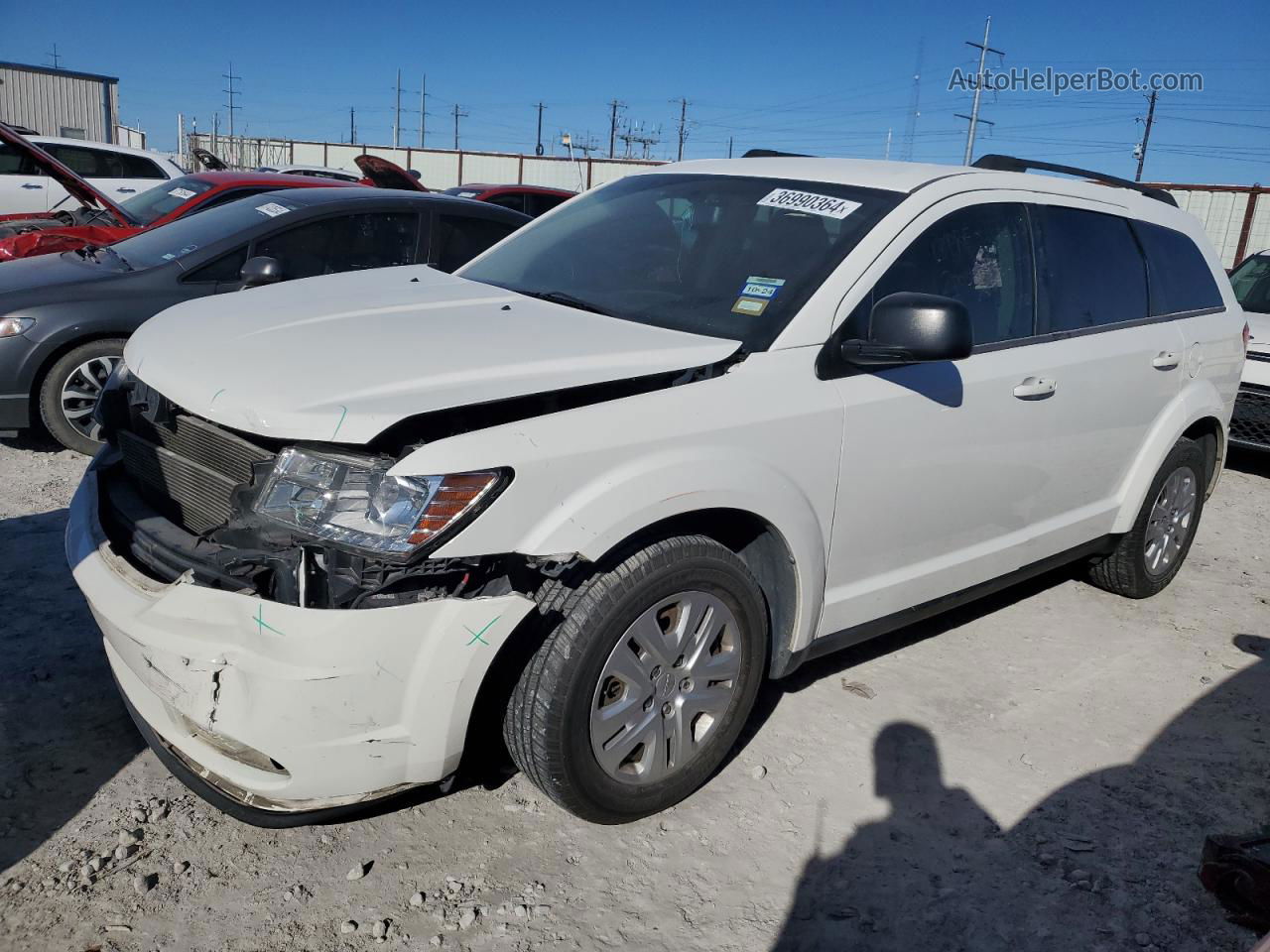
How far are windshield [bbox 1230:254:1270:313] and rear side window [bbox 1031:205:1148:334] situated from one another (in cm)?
490

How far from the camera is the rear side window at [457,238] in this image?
6582mm

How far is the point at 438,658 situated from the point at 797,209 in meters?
1.94

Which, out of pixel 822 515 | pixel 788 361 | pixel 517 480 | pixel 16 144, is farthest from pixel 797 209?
pixel 16 144

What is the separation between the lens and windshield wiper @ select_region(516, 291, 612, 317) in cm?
320

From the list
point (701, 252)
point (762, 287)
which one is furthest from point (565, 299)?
point (762, 287)

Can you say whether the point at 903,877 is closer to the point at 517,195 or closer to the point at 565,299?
the point at 565,299

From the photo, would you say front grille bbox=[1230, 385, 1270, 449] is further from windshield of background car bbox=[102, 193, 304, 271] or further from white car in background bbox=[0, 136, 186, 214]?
white car in background bbox=[0, 136, 186, 214]

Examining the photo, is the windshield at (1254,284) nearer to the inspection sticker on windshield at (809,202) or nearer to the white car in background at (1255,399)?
the white car in background at (1255,399)

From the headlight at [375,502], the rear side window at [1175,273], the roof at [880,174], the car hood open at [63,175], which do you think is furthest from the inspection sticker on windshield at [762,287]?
the car hood open at [63,175]

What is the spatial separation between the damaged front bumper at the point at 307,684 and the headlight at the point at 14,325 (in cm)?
363

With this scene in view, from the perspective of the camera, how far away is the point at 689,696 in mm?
2850

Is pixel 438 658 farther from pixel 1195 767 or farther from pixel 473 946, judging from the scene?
pixel 1195 767

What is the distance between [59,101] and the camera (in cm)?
3719

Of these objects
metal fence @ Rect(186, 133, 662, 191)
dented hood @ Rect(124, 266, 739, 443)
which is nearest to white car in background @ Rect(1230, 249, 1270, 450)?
dented hood @ Rect(124, 266, 739, 443)
